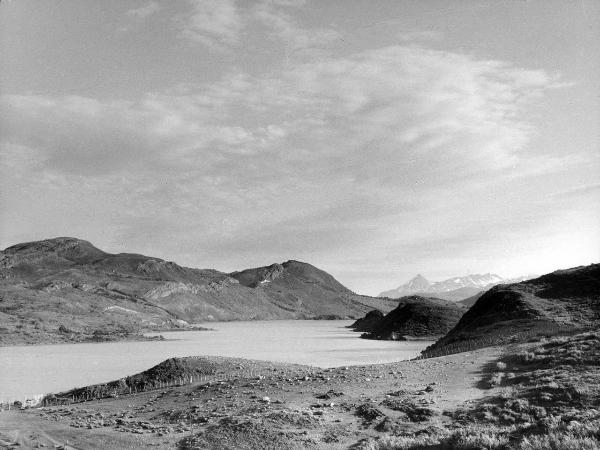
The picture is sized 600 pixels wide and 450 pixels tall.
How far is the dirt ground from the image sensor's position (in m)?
23.2

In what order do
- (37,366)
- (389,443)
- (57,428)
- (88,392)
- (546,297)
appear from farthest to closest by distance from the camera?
(546,297) → (37,366) → (88,392) → (57,428) → (389,443)

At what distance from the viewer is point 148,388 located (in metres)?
42.0

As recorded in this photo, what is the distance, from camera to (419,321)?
434 ft

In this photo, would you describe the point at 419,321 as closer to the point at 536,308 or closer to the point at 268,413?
the point at 536,308

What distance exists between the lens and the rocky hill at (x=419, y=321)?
12719 centimetres

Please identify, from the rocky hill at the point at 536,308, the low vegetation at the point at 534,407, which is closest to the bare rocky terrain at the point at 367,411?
the low vegetation at the point at 534,407

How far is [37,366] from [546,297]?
243 ft

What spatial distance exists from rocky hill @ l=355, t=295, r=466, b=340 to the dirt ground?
Result: 9114 cm

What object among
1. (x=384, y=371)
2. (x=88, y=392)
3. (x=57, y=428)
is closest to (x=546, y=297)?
(x=384, y=371)

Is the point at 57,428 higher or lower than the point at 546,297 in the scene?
lower

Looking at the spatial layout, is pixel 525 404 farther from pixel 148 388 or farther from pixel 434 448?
pixel 148 388

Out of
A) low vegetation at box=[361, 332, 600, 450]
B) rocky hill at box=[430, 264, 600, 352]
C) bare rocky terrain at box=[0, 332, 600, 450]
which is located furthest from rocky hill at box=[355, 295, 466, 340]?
bare rocky terrain at box=[0, 332, 600, 450]

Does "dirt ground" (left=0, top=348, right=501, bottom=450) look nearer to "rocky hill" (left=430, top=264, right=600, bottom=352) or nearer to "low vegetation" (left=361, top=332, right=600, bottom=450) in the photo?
"low vegetation" (left=361, top=332, right=600, bottom=450)

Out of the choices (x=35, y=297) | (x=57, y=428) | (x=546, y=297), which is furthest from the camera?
(x=35, y=297)
